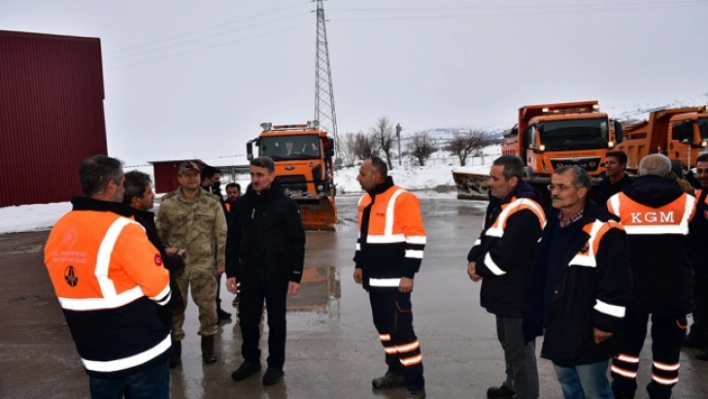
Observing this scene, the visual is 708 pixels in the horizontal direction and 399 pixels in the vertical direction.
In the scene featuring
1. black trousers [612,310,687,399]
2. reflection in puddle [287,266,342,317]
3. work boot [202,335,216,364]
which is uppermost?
black trousers [612,310,687,399]

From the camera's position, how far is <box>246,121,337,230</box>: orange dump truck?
46.2ft

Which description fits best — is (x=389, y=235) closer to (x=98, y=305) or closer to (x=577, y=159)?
(x=98, y=305)

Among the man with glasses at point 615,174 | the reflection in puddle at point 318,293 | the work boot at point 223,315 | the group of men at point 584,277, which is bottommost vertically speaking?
the reflection in puddle at point 318,293

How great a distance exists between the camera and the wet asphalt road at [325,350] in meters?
4.37

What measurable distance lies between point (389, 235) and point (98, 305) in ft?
7.42

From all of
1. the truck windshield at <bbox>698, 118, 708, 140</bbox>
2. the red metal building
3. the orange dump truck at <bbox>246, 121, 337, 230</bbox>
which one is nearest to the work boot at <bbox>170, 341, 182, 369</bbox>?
the orange dump truck at <bbox>246, 121, 337, 230</bbox>

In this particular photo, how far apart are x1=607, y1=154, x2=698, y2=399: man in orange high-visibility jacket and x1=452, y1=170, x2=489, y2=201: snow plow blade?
16.7 meters

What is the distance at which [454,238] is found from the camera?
40.0 feet

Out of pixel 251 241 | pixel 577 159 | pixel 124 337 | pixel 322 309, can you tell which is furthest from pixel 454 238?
pixel 124 337

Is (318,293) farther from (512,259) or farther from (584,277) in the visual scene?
(584,277)

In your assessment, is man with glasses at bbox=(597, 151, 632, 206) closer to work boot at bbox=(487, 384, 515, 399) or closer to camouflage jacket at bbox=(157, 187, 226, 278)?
work boot at bbox=(487, 384, 515, 399)

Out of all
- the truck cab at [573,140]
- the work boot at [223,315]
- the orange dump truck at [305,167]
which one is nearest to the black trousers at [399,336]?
the work boot at [223,315]

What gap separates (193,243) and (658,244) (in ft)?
13.2

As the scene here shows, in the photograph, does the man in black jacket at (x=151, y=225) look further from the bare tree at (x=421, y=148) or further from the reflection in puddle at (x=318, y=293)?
the bare tree at (x=421, y=148)
